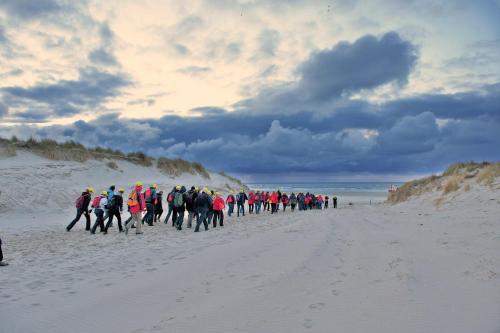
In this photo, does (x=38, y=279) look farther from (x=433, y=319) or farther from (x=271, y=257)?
(x=433, y=319)

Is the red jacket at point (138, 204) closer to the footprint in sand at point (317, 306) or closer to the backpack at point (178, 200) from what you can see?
the backpack at point (178, 200)

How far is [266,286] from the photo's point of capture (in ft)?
20.1

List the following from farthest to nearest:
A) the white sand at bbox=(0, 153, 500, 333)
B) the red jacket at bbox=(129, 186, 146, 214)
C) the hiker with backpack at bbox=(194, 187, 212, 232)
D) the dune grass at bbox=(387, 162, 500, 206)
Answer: the dune grass at bbox=(387, 162, 500, 206)
the hiker with backpack at bbox=(194, 187, 212, 232)
the red jacket at bbox=(129, 186, 146, 214)
the white sand at bbox=(0, 153, 500, 333)

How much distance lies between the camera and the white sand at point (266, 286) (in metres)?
4.64


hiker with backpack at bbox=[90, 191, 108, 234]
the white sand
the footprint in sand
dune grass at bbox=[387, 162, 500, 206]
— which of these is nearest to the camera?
the white sand

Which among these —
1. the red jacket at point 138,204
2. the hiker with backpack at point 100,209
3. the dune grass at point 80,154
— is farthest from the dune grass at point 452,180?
the dune grass at point 80,154

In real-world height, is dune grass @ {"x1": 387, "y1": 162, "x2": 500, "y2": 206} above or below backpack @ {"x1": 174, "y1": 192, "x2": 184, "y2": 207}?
above

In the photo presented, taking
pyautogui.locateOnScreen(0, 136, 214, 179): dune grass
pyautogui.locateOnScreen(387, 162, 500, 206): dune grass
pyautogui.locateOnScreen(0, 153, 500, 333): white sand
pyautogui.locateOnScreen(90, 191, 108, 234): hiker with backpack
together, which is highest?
pyautogui.locateOnScreen(0, 136, 214, 179): dune grass

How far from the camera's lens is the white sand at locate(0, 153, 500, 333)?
4.64 metres

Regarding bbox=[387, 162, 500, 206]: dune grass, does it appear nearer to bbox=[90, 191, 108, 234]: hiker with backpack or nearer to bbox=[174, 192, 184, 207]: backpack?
bbox=[174, 192, 184, 207]: backpack

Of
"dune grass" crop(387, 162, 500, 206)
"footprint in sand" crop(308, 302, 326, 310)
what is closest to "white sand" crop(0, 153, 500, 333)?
Answer: "footprint in sand" crop(308, 302, 326, 310)

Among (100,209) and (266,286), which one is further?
(100,209)

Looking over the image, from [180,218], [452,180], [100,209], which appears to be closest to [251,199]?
[180,218]

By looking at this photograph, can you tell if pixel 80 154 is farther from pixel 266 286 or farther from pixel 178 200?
pixel 266 286
